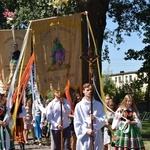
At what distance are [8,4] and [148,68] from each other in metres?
10.2

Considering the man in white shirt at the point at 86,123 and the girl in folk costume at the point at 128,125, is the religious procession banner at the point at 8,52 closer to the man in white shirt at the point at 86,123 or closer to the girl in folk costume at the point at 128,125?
the girl in folk costume at the point at 128,125

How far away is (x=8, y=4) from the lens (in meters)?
22.3

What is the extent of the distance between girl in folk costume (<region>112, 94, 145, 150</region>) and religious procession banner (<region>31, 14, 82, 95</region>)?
115 centimetres

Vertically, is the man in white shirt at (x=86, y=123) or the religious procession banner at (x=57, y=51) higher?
the religious procession banner at (x=57, y=51)

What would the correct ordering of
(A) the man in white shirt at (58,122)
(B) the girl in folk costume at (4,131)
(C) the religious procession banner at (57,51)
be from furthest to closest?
(A) the man in white shirt at (58,122)
(C) the religious procession banner at (57,51)
(B) the girl in folk costume at (4,131)

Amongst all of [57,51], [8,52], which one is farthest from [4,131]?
[8,52]

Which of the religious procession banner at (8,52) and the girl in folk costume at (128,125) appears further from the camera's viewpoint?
the religious procession banner at (8,52)

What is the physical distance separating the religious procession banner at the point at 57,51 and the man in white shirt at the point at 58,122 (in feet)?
2.04

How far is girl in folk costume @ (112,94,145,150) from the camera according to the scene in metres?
11.0

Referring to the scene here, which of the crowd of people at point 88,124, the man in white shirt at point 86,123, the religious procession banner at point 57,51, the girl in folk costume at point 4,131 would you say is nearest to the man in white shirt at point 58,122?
the crowd of people at point 88,124

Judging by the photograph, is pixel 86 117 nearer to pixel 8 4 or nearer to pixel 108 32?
pixel 8 4

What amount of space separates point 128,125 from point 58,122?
1639mm

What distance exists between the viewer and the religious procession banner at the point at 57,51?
34.9 ft

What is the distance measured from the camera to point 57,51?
10742 millimetres
